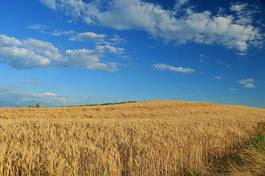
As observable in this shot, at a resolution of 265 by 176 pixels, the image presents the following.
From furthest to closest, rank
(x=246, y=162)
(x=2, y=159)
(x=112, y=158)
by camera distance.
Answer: (x=246, y=162), (x=112, y=158), (x=2, y=159)

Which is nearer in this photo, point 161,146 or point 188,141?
point 161,146

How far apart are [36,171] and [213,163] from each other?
559 centimetres

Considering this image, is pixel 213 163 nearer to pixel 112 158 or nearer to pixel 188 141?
pixel 188 141

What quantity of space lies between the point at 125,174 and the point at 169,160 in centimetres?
151

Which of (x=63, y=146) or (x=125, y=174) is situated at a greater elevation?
(x=63, y=146)

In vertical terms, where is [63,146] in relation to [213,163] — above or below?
above

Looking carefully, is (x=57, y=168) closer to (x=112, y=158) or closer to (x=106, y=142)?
(x=112, y=158)

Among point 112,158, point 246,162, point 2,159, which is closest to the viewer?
point 2,159

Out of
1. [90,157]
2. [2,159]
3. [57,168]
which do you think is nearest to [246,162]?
A: [90,157]

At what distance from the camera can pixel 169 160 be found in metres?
8.96

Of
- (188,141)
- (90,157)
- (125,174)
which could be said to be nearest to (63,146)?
(90,157)

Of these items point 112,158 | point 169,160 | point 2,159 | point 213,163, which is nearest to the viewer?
point 2,159

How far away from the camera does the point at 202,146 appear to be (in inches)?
437

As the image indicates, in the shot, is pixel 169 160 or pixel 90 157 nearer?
pixel 90 157
